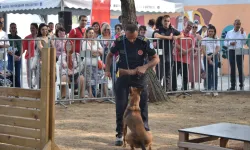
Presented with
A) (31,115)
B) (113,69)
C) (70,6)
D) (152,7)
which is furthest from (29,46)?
(152,7)

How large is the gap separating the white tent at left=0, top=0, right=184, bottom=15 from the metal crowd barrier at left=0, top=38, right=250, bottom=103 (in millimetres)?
5027

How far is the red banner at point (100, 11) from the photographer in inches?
620

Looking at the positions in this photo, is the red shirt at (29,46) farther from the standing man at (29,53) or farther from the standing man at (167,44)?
the standing man at (167,44)

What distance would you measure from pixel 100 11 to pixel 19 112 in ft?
32.0

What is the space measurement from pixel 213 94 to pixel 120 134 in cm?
→ 620

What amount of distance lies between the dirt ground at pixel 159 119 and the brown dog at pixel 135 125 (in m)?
0.59

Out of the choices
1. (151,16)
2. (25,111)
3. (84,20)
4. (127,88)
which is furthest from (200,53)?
(151,16)

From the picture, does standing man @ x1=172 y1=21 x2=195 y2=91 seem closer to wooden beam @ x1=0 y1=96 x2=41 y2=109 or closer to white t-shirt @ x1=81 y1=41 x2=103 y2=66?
white t-shirt @ x1=81 y1=41 x2=103 y2=66

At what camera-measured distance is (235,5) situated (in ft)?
68.9

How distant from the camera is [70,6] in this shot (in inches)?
679

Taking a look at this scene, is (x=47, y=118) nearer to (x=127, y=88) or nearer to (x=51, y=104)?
(x=51, y=104)

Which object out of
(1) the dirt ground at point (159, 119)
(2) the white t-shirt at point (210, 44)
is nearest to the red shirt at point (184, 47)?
(2) the white t-shirt at point (210, 44)

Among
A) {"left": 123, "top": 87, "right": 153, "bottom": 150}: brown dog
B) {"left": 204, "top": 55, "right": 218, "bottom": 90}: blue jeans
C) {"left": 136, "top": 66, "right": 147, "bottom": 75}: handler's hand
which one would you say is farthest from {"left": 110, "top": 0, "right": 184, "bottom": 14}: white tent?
{"left": 123, "top": 87, "right": 153, "bottom": 150}: brown dog

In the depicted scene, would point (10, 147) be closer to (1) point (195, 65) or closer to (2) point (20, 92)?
(2) point (20, 92)
